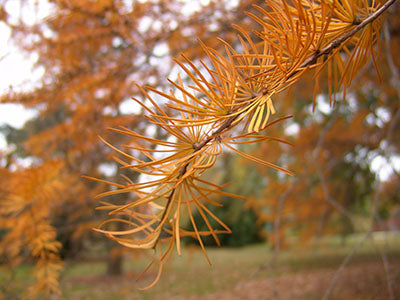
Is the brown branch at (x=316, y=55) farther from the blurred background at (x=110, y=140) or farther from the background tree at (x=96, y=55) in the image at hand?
the background tree at (x=96, y=55)

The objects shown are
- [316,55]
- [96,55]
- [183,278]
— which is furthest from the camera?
[183,278]

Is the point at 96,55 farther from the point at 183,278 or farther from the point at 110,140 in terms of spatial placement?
the point at 183,278

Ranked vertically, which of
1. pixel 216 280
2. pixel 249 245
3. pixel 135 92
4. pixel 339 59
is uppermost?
pixel 135 92

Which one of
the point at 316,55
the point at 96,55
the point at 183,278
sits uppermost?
the point at 96,55

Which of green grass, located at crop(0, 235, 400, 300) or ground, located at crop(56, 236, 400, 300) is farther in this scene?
green grass, located at crop(0, 235, 400, 300)

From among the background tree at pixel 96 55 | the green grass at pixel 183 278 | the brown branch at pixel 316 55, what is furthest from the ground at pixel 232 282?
the brown branch at pixel 316 55

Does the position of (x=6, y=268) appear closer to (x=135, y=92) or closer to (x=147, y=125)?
(x=147, y=125)

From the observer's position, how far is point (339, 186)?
236 cm

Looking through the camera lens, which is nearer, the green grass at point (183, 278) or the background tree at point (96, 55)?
the background tree at point (96, 55)

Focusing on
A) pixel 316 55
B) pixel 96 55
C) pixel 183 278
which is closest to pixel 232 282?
pixel 183 278

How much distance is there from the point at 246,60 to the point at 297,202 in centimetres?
266

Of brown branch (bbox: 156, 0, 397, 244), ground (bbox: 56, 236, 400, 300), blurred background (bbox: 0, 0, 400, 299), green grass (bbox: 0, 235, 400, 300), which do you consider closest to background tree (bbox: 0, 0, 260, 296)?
blurred background (bbox: 0, 0, 400, 299)

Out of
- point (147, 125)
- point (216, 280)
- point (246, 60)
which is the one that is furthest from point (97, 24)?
point (216, 280)

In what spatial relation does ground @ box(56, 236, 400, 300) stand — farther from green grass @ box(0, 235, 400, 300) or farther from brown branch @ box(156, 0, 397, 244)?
brown branch @ box(156, 0, 397, 244)
